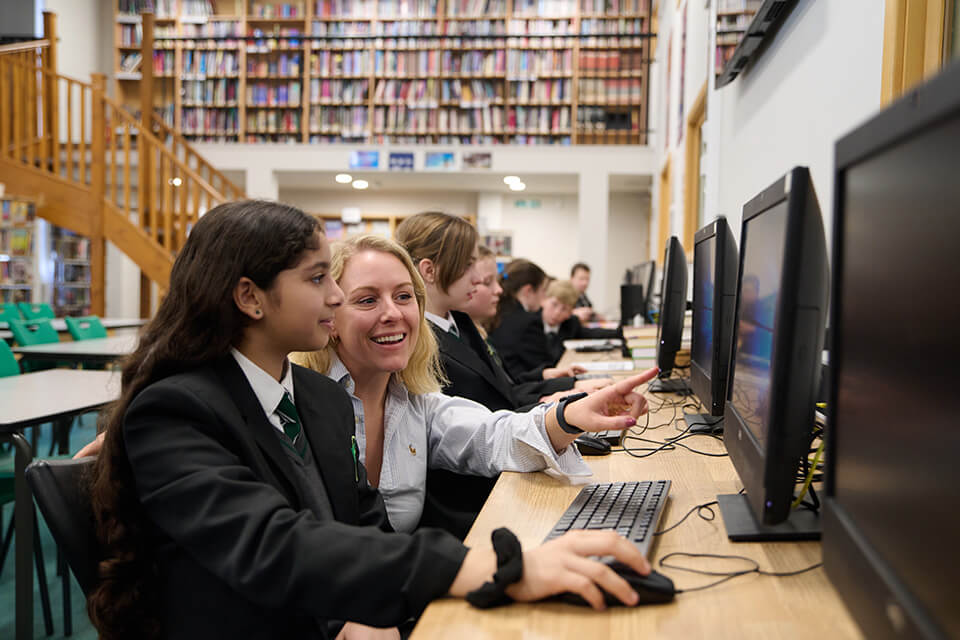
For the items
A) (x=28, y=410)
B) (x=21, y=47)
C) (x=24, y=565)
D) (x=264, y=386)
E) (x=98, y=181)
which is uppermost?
(x=21, y=47)

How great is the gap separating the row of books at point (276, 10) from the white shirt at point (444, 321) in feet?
28.8

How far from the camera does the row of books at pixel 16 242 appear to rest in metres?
7.32

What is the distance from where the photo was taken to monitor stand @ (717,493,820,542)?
0.96 metres

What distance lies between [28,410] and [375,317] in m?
1.23

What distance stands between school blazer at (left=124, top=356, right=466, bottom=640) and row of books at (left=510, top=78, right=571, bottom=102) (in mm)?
8792

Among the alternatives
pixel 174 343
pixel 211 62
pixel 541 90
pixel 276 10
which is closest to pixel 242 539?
pixel 174 343

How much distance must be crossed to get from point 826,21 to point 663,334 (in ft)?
3.48

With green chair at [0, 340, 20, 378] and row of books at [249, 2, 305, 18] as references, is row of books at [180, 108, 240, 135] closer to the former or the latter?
row of books at [249, 2, 305, 18]

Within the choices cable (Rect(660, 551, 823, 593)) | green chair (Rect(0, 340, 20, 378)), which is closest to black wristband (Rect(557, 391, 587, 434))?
cable (Rect(660, 551, 823, 593))

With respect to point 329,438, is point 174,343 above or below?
above

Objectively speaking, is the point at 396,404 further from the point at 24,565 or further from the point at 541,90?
the point at 541,90

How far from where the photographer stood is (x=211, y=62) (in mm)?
9602

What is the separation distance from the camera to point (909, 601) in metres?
0.50

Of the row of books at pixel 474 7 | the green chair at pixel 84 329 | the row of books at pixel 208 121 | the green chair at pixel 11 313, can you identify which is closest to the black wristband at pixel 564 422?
the green chair at pixel 84 329
